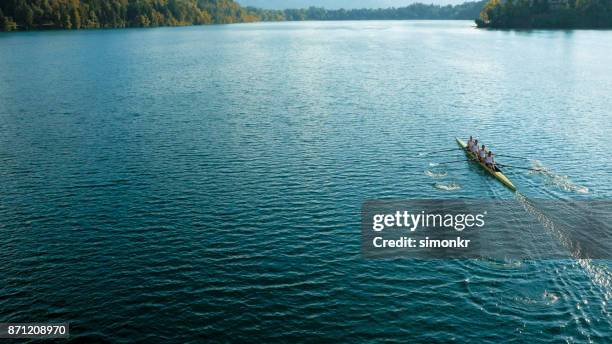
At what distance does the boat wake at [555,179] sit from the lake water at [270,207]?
362mm

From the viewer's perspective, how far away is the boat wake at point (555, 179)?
62625 millimetres

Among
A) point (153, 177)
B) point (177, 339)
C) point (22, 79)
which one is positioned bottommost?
point (177, 339)

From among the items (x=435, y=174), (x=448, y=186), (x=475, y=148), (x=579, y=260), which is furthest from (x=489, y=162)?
(x=579, y=260)

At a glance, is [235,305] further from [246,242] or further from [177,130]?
[177,130]

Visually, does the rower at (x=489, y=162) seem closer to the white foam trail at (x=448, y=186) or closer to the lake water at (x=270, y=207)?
the lake water at (x=270, y=207)

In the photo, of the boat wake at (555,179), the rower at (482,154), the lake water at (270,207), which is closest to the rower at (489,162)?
the rower at (482,154)

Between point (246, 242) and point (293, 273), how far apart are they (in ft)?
24.8

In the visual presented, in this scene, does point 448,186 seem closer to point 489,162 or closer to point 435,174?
point 435,174

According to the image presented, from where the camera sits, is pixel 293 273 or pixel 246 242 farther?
pixel 246 242

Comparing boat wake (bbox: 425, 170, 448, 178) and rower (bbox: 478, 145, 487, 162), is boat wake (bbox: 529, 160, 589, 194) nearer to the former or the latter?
rower (bbox: 478, 145, 487, 162)

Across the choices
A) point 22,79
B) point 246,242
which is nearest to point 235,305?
point 246,242

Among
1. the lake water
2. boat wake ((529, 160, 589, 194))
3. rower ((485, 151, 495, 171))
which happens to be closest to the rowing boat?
rower ((485, 151, 495, 171))

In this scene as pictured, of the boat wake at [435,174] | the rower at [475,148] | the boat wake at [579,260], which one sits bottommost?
the boat wake at [579,260]

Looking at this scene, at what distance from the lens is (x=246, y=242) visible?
165 ft
